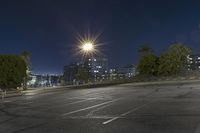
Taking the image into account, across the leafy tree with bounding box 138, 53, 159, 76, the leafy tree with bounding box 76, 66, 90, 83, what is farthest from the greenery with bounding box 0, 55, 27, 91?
the leafy tree with bounding box 76, 66, 90, 83

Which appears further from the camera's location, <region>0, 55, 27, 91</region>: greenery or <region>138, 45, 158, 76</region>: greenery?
<region>138, 45, 158, 76</region>: greenery

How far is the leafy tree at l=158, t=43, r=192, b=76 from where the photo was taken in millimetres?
74812

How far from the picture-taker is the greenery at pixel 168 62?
246ft

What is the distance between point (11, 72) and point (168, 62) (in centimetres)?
3459

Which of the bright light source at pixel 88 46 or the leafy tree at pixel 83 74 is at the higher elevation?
the bright light source at pixel 88 46

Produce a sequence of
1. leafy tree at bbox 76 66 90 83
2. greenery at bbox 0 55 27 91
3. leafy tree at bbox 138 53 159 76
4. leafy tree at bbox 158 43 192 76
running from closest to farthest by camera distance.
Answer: greenery at bbox 0 55 27 91, leafy tree at bbox 158 43 192 76, leafy tree at bbox 138 53 159 76, leafy tree at bbox 76 66 90 83

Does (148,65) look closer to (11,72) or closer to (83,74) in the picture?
(83,74)

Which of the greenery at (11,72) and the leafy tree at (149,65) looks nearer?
the greenery at (11,72)

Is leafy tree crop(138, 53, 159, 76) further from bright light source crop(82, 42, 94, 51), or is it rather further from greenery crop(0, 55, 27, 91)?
greenery crop(0, 55, 27, 91)

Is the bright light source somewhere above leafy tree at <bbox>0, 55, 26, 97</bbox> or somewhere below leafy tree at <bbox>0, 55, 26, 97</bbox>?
above

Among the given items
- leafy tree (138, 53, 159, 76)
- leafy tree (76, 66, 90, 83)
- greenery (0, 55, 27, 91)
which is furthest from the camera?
leafy tree (76, 66, 90, 83)

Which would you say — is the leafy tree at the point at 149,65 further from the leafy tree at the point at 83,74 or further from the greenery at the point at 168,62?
the leafy tree at the point at 83,74

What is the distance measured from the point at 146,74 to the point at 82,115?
6372 centimetres

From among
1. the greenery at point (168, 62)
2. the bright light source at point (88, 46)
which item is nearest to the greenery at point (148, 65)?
the greenery at point (168, 62)
